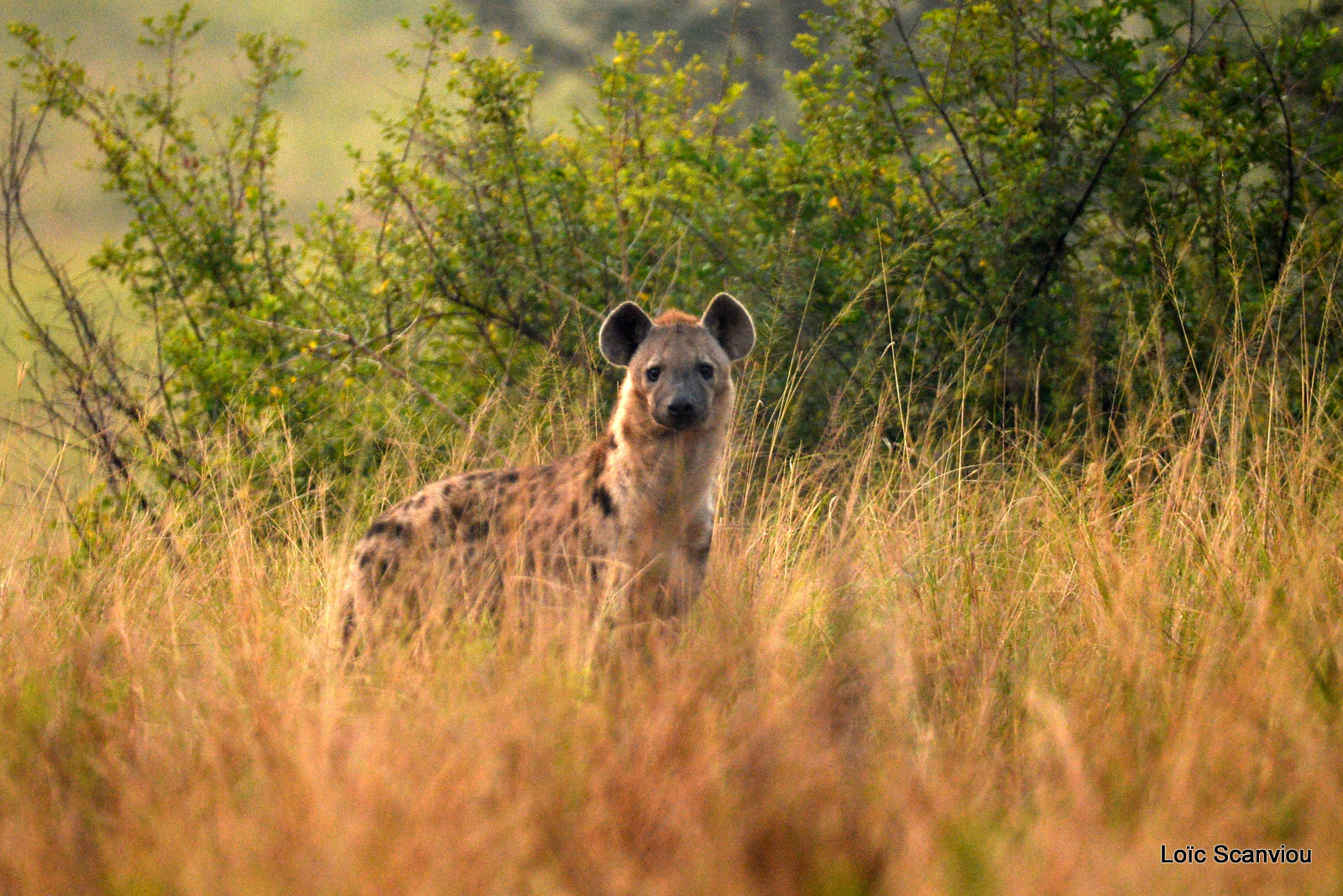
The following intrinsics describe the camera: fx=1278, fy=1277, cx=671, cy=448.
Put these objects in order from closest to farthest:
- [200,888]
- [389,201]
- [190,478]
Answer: [200,888]
[190,478]
[389,201]

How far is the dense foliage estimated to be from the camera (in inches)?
277

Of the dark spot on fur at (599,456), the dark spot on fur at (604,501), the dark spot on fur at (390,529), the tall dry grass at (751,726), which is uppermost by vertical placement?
the dark spot on fur at (599,456)

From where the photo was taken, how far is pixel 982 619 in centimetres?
422

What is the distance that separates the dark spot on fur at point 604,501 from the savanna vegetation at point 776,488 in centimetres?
46

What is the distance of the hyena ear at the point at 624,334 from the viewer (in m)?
4.98

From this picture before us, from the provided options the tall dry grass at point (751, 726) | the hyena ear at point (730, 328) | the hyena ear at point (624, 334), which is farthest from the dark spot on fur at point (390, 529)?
the hyena ear at point (730, 328)

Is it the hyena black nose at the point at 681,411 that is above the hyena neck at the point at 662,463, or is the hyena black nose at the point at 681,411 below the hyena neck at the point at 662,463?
above

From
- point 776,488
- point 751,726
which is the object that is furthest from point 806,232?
point 751,726

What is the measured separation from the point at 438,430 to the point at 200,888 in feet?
16.0

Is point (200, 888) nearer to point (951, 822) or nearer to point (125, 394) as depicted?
point (951, 822)

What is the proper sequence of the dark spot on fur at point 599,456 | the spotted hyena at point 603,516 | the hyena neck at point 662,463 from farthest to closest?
the dark spot on fur at point 599,456, the hyena neck at point 662,463, the spotted hyena at point 603,516

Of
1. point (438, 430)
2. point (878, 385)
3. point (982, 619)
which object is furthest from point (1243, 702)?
point (438, 430)
